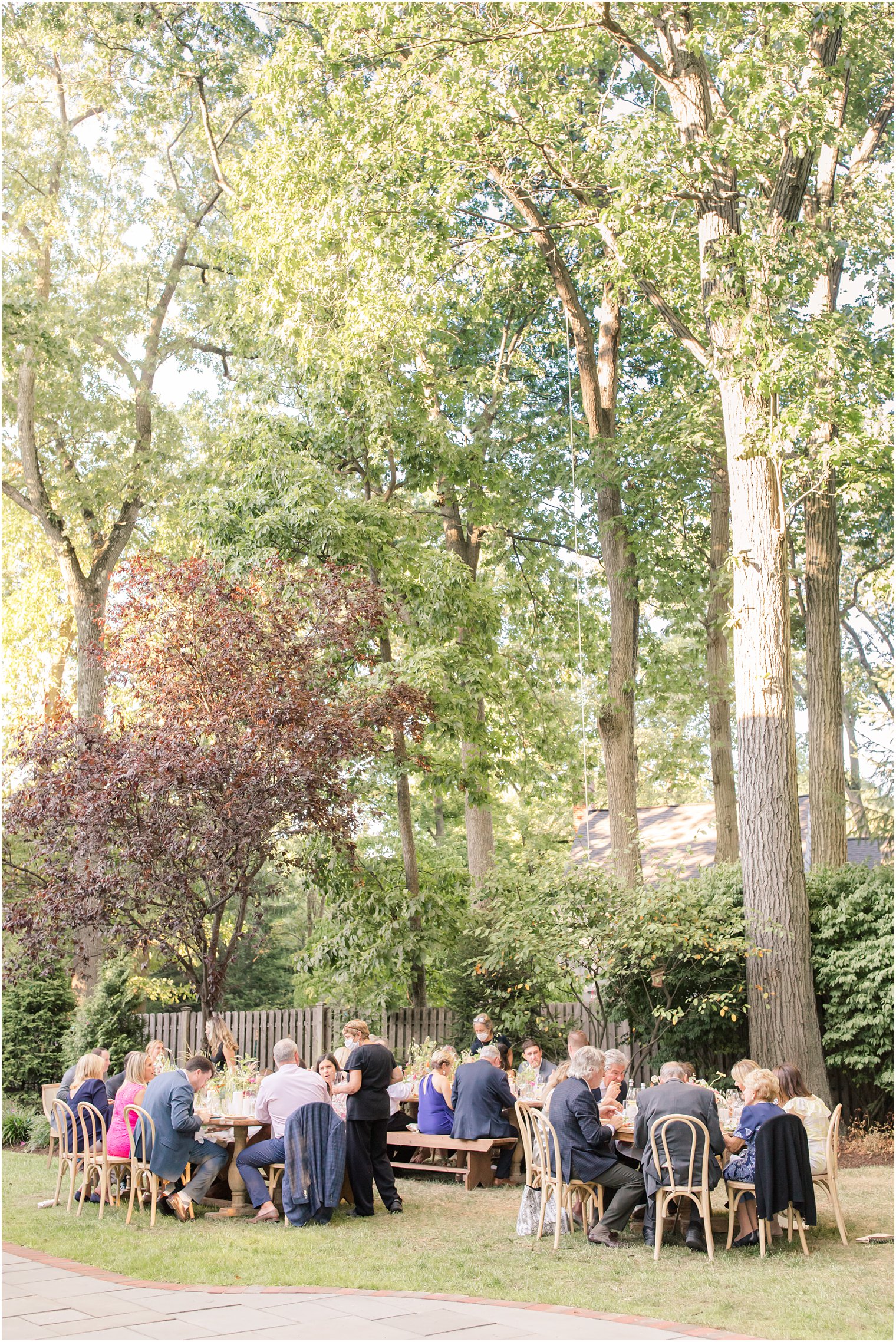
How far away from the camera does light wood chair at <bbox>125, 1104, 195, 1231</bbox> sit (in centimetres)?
898

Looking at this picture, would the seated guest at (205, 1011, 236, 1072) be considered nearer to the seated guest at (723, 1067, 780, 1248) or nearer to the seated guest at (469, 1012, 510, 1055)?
the seated guest at (469, 1012, 510, 1055)

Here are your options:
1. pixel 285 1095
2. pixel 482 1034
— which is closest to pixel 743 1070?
pixel 482 1034

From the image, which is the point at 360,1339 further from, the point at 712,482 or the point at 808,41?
the point at 712,482

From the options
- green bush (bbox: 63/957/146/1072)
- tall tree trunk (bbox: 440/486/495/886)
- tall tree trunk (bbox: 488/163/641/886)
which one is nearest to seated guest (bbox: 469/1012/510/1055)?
tall tree trunk (bbox: 488/163/641/886)

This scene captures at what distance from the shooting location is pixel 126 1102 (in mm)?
9539

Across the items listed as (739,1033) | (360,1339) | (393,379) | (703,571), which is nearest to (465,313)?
(393,379)

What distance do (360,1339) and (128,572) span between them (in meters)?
9.12

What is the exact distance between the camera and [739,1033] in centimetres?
1302

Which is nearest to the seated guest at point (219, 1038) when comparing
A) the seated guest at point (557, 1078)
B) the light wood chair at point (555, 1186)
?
the seated guest at point (557, 1078)

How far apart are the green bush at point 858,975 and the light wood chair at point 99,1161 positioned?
23.8 feet

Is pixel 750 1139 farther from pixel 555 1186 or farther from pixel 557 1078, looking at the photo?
pixel 557 1078

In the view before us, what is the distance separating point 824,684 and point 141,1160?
10.0 m

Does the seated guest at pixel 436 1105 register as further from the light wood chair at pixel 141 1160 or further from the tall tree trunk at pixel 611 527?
the tall tree trunk at pixel 611 527

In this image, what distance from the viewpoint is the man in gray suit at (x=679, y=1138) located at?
772cm
